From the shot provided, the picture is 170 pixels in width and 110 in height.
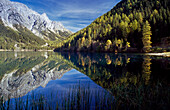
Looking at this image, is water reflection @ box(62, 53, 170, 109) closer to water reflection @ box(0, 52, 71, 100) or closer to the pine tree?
water reflection @ box(0, 52, 71, 100)

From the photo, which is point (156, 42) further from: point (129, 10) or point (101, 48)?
point (129, 10)

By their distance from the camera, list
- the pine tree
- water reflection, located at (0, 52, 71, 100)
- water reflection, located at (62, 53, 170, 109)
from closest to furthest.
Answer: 1. water reflection, located at (62, 53, 170, 109)
2. water reflection, located at (0, 52, 71, 100)
3. the pine tree

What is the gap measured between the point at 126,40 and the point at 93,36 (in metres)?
50.8

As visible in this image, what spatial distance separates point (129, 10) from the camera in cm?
14100

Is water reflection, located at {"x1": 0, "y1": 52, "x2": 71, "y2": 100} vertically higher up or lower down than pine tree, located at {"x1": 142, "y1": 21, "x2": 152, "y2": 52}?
lower down

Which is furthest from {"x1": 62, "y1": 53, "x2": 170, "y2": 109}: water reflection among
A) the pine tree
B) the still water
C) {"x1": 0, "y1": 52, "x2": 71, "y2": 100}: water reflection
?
the pine tree

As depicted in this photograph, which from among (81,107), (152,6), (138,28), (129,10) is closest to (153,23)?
(138,28)

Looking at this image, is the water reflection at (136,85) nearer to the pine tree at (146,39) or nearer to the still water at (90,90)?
the still water at (90,90)

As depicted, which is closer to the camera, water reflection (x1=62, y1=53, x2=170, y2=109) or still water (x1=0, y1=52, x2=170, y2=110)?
water reflection (x1=62, y1=53, x2=170, y2=109)

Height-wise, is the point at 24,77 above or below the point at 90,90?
below

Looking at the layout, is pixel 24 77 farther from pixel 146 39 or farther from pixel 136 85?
pixel 146 39

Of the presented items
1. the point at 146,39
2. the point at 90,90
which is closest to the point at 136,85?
the point at 90,90

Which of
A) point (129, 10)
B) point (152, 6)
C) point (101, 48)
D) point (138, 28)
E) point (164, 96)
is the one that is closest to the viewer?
point (164, 96)

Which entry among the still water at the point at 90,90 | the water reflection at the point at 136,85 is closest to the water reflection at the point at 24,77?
the still water at the point at 90,90
